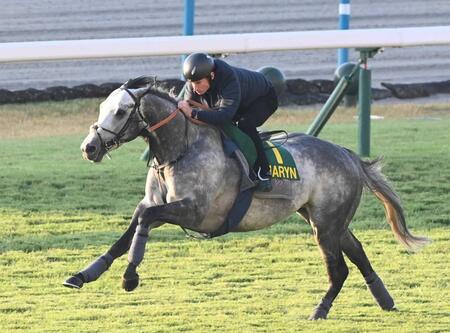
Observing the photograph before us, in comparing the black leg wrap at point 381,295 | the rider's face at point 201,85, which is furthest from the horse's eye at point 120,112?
the black leg wrap at point 381,295

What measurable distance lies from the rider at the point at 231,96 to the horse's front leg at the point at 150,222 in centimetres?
51

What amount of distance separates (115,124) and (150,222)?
546 mm

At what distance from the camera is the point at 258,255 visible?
11.3 m

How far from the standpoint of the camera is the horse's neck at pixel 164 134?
27.6 ft

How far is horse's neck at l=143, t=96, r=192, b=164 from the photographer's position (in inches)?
331

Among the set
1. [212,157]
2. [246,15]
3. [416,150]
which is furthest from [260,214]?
[246,15]

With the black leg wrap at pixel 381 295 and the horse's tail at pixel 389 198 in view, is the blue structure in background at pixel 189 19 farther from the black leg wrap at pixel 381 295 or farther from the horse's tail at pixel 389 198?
the black leg wrap at pixel 381 295

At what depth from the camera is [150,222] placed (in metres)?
8.18

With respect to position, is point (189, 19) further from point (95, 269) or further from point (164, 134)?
point (95, 269)

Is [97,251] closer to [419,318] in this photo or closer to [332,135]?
[419,318]

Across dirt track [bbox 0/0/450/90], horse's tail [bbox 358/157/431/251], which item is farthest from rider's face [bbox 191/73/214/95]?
dirt track [bbox 0/0/450/90]

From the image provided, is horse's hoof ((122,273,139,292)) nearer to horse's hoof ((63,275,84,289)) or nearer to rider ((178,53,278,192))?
horse's hoof ((63,275,84,289))

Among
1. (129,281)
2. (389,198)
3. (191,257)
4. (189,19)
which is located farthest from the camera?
(189,19)

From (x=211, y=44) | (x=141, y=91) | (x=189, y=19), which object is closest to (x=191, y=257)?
(x=211, y=44)
